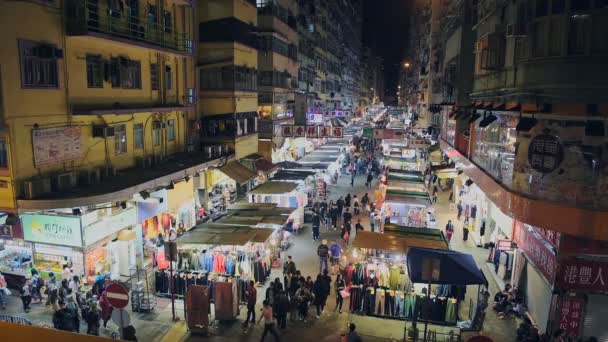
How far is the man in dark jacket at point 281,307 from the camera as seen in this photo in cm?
1448

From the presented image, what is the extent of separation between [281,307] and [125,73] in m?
11.2

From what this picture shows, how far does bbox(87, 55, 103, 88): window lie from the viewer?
16.1 m

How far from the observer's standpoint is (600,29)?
38.3 feet

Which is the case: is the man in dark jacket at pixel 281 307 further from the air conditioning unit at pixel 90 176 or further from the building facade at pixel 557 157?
the air conditioning unit at pixel 90 176

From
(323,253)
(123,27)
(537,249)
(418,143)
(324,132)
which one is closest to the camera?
(537,249)

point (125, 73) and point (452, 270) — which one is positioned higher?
point (125, 73)

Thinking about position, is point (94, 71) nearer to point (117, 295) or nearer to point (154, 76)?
point (154, 76)

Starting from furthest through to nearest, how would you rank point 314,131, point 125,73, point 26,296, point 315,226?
point 314,131
point 315,226
point 125,73
point 26,296

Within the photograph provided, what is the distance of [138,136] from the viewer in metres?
19.9

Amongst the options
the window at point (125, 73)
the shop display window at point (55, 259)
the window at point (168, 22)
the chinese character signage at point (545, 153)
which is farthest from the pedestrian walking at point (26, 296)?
the chinese character signage at point (545, 153)

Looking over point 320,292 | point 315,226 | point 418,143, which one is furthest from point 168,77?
point 418,143

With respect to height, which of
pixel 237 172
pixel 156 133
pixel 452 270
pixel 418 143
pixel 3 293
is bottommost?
pixel 3 293

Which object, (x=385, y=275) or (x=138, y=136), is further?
(x=138, y=136)

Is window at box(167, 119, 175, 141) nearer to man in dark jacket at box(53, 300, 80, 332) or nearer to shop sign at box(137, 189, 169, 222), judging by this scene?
shop sign at box(137, 189, 169, 222)
